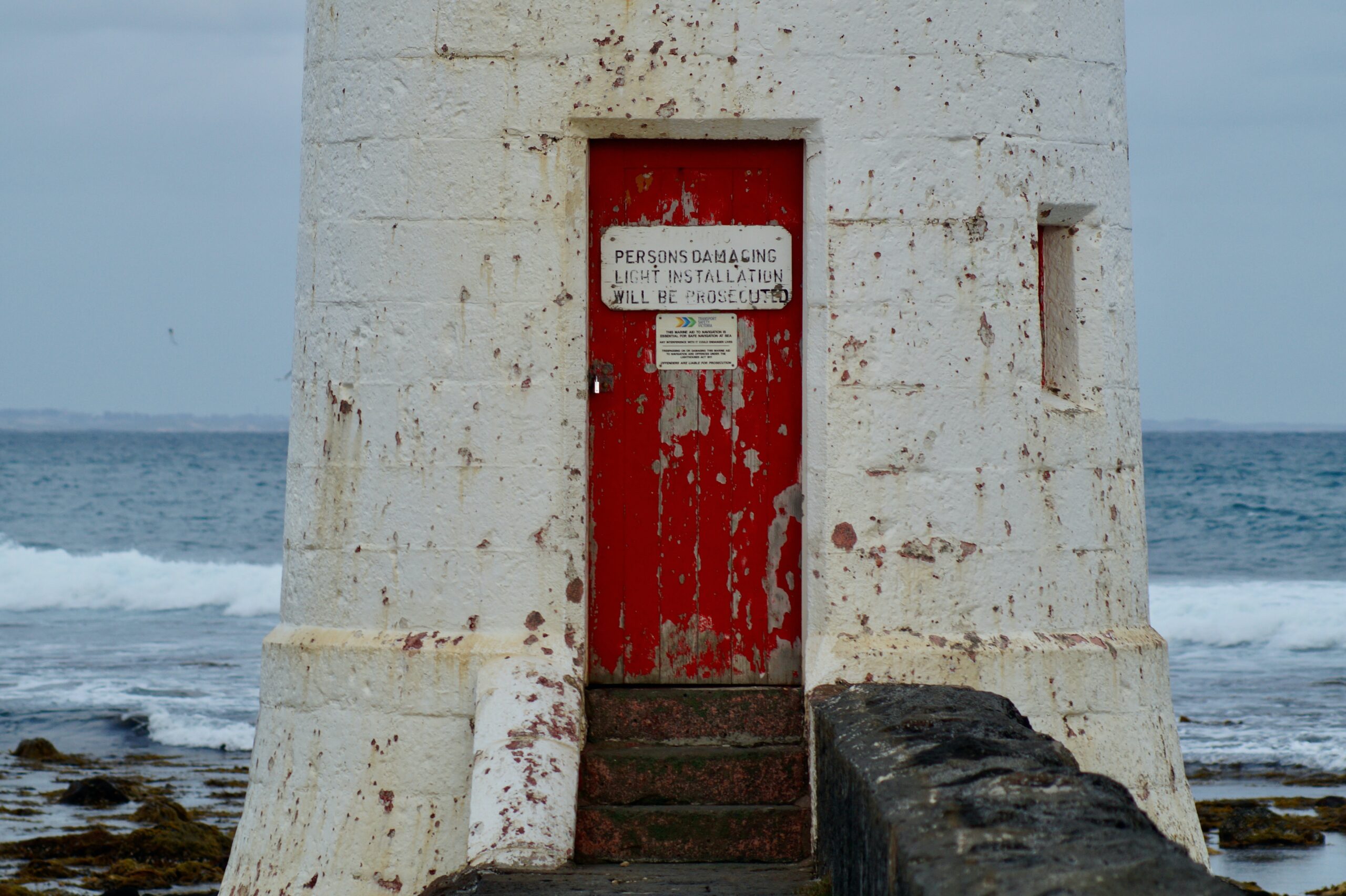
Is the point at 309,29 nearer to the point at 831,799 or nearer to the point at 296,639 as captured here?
the point at 296,639

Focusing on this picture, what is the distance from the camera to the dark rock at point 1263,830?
30.8 feet

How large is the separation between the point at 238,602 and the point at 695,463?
69.3 ft

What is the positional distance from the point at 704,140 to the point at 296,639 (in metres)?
2.32

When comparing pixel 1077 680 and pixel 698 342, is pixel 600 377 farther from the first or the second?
pixel 1077 680

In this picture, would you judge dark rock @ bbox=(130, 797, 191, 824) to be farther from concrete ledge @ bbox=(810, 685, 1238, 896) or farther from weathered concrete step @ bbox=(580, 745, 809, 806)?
concrete ledge @ bbox=(810, 685, 1238, 896)

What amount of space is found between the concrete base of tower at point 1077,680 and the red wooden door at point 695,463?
15.8 inches

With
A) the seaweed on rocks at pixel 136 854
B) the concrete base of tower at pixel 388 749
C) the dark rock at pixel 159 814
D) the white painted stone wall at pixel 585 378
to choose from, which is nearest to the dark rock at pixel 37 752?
the dark rock at pixel 159 814

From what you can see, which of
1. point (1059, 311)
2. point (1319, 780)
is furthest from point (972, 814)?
point (1319, 780)

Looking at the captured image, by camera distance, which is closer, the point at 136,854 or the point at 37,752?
the point at 136,854

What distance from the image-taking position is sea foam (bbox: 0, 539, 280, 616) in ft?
81.5

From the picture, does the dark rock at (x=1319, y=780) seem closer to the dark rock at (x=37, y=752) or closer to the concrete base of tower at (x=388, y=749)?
the concrete base of tower at (x=388, y=749)

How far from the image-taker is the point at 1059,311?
217 inches

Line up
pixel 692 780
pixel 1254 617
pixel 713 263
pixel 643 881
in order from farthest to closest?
pixel 1254 617 → pixel 713 263 → pixel 692 780 → pixel 643 881

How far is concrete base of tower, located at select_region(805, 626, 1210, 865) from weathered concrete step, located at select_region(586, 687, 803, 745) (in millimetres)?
260
